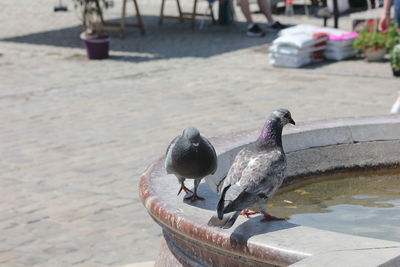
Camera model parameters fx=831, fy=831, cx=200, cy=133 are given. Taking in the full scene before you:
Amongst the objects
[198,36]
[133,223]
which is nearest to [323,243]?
[133,223]

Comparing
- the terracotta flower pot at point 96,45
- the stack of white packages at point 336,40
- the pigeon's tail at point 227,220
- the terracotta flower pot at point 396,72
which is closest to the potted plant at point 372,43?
the stack of white packages at point 336,40

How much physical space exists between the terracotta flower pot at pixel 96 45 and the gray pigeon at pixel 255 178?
10.1m

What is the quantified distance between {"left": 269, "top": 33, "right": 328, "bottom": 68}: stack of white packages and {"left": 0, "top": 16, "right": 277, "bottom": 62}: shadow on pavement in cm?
171

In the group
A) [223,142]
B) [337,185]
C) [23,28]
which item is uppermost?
[223,142]

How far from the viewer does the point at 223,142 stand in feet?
15.4

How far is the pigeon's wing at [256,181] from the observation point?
320 cm

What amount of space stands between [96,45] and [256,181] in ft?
34.3

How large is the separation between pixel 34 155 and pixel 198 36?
326 inches

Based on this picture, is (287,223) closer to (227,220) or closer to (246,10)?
(227,220)

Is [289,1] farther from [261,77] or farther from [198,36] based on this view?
[261,77]

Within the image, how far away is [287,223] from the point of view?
11.1 feet

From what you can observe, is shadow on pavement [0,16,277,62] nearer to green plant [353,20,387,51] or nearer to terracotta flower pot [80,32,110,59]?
terracotta flower pot [80,32,110,59]

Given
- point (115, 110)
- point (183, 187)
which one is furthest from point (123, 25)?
point (183, 187)

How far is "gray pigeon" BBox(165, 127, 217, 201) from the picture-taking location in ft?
11.9
